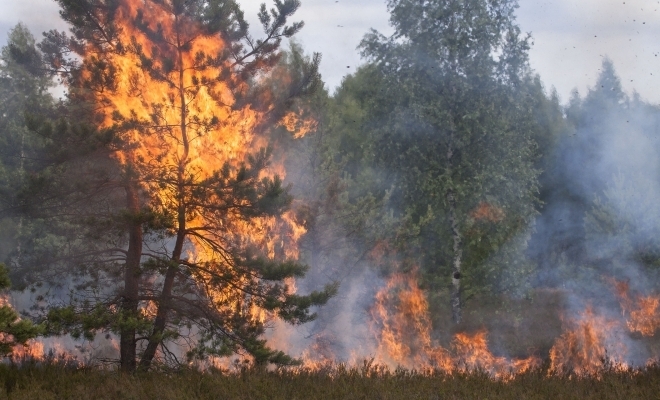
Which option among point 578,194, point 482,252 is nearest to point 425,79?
point 482,252

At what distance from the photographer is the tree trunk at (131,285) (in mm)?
11363

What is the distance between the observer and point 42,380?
8898mm

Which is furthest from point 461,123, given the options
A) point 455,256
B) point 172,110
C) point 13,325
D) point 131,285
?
point 13,325

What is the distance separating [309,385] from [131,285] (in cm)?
493

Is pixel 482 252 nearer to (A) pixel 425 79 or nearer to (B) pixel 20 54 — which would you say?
(A) pixel 425 79

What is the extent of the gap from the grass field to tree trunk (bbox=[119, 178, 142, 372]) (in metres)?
1.87

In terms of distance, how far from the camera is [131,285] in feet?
39.5

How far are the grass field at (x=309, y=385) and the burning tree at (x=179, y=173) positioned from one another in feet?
6.49

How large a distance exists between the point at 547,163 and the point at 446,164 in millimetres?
7802

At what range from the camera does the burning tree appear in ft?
37.8

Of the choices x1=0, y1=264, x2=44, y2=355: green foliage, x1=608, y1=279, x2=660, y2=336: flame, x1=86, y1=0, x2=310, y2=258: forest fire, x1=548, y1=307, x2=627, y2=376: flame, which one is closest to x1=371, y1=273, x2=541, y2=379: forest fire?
x1=548, y1=307, x2=627, y2=376: flame

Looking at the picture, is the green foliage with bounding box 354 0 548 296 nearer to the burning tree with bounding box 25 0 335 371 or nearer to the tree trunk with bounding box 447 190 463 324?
the tree trunk with bounding box 447 190 463 324

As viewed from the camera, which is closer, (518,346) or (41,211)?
(41,211)

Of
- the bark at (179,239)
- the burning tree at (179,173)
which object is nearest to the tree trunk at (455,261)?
the burning tree at (179,173)
